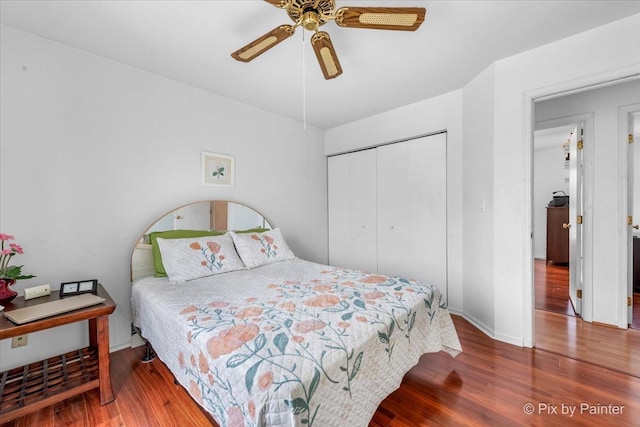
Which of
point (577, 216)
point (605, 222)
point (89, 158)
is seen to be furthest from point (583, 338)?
point (89, 158)

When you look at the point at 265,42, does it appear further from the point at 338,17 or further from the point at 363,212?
the point at 363,212

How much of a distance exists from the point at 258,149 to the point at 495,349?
3.14 metres

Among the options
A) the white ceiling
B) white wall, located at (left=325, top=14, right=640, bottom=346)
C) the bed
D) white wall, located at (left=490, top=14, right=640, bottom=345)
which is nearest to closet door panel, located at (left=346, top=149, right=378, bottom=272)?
white wall, located at (left=325, top=14, right=640, bottom=346)

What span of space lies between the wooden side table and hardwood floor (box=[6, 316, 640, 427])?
0.49ft

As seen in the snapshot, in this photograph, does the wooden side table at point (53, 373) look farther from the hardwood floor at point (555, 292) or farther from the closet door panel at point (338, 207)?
the hardwood floor at point (555, 292)

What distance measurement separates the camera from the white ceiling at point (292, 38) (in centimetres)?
168

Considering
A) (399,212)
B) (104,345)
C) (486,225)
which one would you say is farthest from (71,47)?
(486,225)

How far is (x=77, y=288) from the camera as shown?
186 cm

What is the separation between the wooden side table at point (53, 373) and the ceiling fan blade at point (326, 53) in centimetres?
199

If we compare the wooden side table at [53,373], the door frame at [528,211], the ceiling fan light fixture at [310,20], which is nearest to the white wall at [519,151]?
the door frame at [528,211]

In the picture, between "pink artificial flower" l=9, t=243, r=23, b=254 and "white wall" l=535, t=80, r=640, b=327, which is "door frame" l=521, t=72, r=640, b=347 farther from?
"pink artificial flower" l=9, t=243, r=23, b=254

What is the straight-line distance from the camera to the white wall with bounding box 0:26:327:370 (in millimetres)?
1871

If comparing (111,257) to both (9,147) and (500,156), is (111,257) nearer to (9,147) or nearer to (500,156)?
(9,147)

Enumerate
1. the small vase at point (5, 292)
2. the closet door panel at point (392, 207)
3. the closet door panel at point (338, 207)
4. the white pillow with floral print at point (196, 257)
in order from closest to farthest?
the small vase at point (5, 292), the white pillow with floral print at point (196, 257), the closet door panel at point (392, 207), the closet door panel at point (338, 207)
